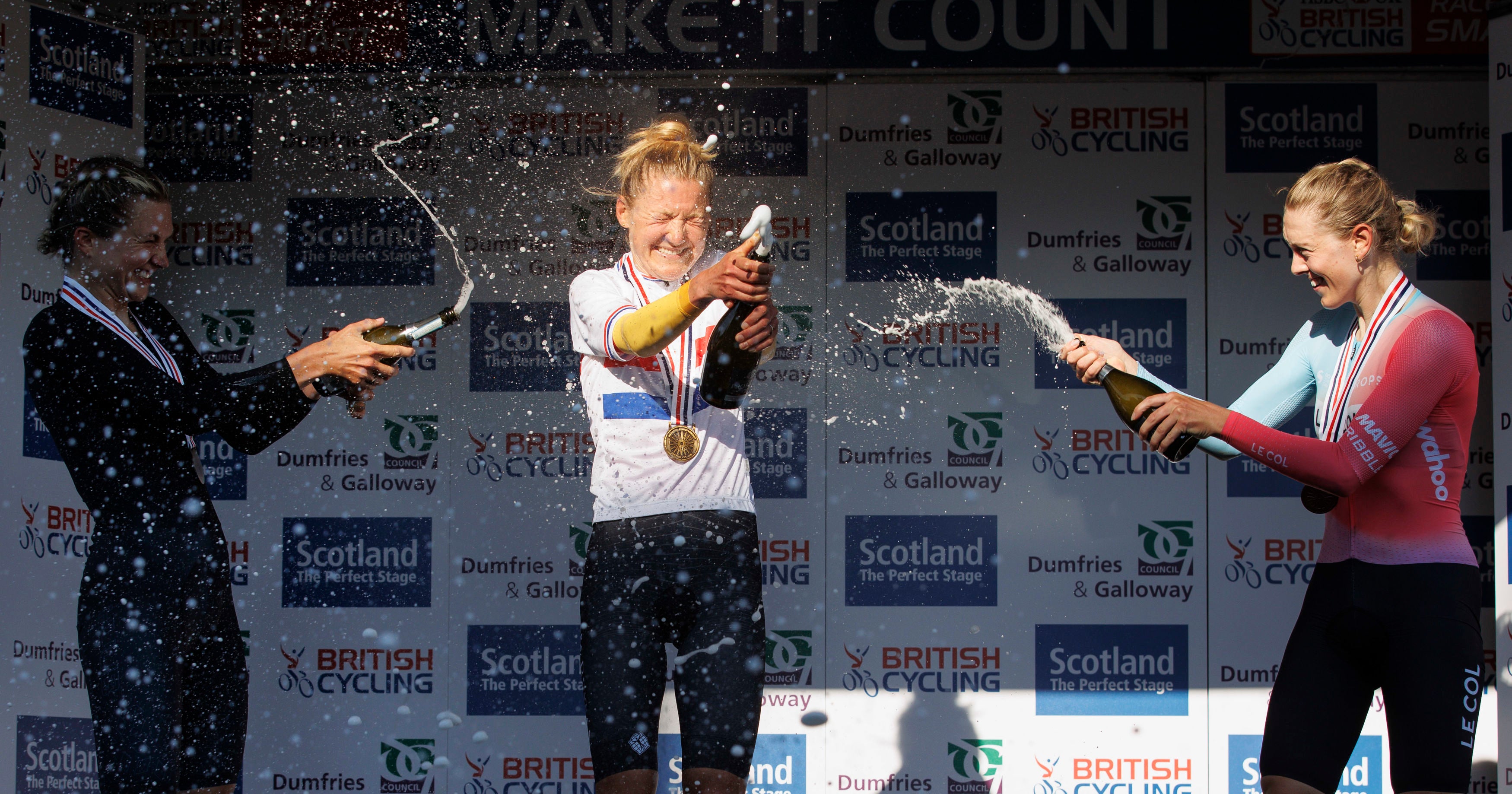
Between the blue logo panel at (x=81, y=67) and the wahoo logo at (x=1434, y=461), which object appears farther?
the blue logo panel at (x=81, y=67)

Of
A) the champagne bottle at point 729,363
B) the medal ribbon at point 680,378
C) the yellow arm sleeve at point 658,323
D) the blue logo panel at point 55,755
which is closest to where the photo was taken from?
the yellow arm sleeve at point 658,323

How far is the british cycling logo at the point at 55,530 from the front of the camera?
3926 mm

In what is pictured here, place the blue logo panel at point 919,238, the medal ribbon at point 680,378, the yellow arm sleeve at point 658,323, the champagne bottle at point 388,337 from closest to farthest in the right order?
1. the yellow arm sleeve at point 658,323
2. the medal ribbon at point 680,378
3. the champagne bottle at point 388,337
4. the blue logo panel at point 919,238

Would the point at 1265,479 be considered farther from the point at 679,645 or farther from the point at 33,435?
the point at 33,435

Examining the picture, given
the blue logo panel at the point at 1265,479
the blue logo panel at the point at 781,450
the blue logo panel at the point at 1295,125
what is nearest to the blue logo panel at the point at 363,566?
the blue logo panel at the point at 781,450

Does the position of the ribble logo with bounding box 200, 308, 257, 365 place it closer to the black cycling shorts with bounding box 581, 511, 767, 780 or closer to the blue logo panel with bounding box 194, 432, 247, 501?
the blue logo panel with bounding box 194, 432, 247, 501

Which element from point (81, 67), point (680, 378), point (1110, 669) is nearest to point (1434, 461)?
point (680, 378)

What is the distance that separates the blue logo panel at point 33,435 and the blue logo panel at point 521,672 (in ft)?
5.60

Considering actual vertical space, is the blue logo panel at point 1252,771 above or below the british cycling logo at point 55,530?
below

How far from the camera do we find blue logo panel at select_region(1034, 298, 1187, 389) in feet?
15.5

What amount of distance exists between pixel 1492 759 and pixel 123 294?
5.30 metres

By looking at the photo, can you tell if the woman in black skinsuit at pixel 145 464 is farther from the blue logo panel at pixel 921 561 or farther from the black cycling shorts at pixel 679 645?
the blue logo panel at pixel 921 561

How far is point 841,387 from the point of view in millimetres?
4707

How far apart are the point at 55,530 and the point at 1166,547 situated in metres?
4.34
